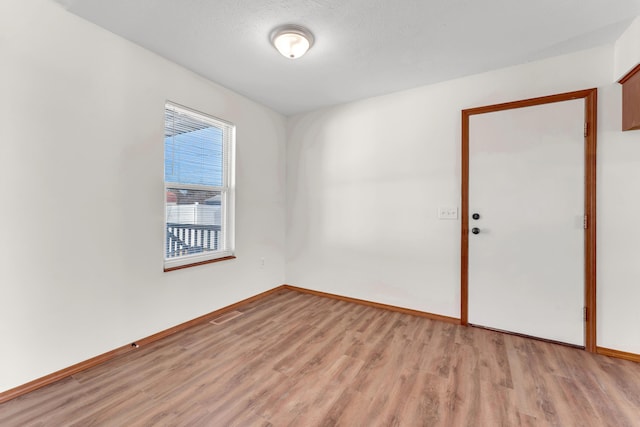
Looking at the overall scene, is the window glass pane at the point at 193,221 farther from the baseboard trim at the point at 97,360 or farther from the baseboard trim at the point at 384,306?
the baseboard trim at the point at 384,306

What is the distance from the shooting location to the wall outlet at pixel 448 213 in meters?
2.76

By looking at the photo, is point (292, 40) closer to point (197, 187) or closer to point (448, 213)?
point (197, 187)

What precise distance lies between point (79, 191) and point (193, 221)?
1011mm

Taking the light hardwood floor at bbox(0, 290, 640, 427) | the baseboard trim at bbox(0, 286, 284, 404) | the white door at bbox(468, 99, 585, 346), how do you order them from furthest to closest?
the white door at bbox(468, 99, 585, 346), the baseboard trim at bbox(0, 286, 284, 404), the light hardwood floor at bbox(0, 290, 640, 427)

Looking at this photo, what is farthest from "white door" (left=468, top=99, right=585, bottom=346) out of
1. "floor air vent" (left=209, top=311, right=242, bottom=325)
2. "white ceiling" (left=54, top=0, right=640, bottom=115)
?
"floor air vent" (left=209, top=311, right=242, bottom=325)

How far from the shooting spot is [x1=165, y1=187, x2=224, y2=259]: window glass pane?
2.60 m

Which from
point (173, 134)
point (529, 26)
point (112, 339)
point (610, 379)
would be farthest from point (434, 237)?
point (112, 339)

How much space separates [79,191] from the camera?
6.30 ft

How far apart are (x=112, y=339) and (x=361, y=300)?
251 centimetres

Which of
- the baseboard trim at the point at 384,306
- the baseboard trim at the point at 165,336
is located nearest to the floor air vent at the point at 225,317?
the baseboard trim at the point at 165,336

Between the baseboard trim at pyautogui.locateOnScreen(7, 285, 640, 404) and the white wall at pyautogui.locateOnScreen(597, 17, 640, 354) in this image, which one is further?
the white wall at pyautogui.locateOnScreen(597, 17, 640, 354)

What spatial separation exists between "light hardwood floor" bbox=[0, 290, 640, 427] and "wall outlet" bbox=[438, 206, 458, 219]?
3.73 feet

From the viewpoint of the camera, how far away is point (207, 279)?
2.85 meters

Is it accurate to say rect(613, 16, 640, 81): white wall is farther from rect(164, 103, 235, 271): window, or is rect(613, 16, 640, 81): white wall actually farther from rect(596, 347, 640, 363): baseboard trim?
rect(164, 103, 235, 271): window
